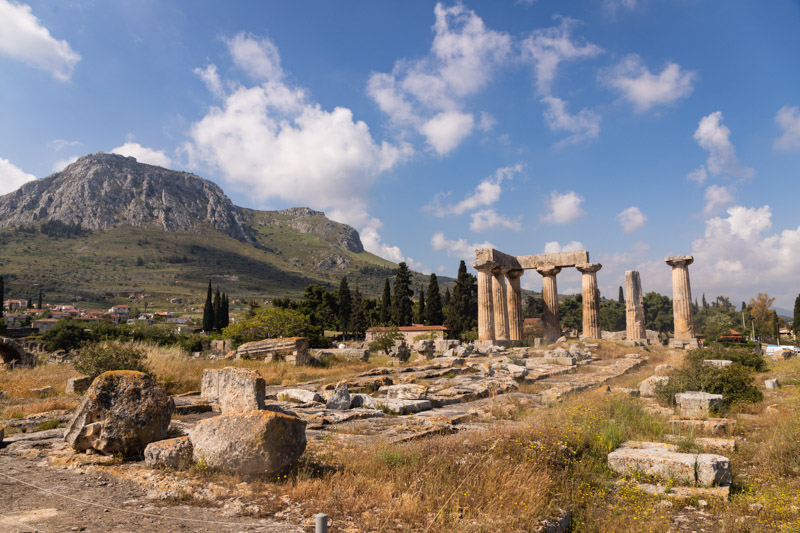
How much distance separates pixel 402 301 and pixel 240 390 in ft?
183

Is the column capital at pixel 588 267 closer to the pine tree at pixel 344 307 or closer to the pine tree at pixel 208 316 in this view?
the pine tree at pixel 344 307

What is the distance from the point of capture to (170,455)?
5.21 meters

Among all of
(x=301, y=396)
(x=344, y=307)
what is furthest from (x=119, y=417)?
(x=344, y=307)

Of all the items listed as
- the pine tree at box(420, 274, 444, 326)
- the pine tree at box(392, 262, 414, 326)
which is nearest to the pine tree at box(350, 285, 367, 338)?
the pine tree at box(392, 262, 414, 326)

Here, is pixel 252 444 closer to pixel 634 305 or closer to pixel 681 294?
pixel 681 294

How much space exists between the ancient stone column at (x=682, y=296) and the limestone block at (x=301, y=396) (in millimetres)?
30105

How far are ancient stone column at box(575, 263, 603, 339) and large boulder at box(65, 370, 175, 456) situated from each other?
1279 inches

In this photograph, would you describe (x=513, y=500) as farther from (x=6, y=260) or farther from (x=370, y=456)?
(x=6, y=260)

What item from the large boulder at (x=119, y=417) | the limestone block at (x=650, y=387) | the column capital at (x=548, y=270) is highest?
the column capital at (x=548, y=270)

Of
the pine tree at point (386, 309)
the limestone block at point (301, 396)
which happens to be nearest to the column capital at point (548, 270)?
the limestone block at point (301, 396)

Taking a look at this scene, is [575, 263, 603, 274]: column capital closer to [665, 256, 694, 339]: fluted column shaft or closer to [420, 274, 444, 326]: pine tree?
[665, 256, 694, 339]: fluted column shaft

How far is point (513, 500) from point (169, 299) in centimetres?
14153

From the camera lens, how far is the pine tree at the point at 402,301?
6328 cm

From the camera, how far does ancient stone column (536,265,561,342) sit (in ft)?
115
